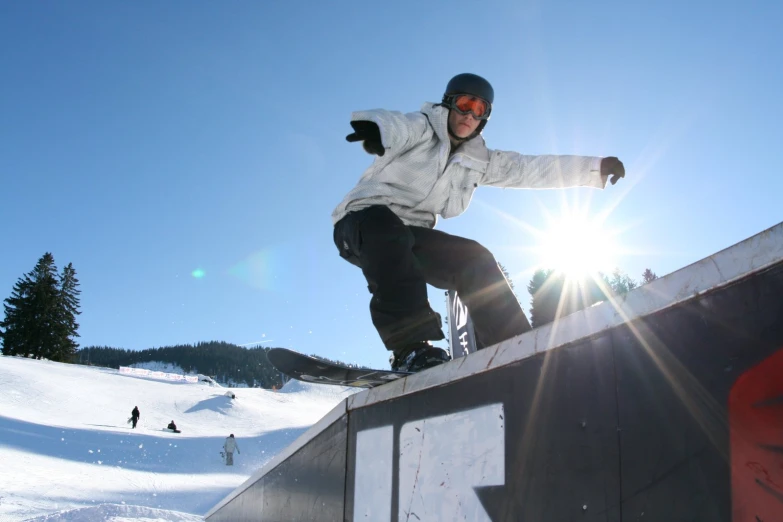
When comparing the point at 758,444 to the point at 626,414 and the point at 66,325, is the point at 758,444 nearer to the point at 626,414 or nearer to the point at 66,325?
the point at 626,414

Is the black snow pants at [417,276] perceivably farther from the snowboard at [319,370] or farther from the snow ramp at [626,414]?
the snow ramp at [626,414]

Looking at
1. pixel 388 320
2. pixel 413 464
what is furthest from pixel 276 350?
pixel 413 464

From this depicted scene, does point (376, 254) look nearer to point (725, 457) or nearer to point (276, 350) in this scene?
point (276, 350)

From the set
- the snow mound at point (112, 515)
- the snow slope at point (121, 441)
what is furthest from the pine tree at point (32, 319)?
the snow mound at point (112, 515)

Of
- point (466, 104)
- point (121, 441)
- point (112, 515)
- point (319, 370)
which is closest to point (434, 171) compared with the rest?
point (466, 104)

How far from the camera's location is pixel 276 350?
7.84 feet

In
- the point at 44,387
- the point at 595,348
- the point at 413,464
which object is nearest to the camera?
the point at 595,348

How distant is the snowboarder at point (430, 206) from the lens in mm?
2467

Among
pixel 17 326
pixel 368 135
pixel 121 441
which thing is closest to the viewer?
pixel 368 135

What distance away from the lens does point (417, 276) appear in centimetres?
252

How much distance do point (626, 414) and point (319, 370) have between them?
1.56 metres

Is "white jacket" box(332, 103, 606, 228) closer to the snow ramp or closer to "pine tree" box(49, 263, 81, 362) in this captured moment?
the snow ramp

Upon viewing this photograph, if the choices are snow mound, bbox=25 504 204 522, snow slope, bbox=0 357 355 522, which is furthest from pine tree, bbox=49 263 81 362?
snow mound, bbox=25 504 204 522

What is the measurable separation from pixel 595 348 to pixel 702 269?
0.26 m
